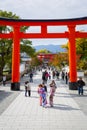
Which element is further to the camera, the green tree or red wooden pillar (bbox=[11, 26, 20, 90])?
the green tree

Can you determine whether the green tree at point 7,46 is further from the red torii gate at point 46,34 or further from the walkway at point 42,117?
the walkway at point 42,117

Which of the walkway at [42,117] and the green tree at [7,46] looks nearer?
the walkway at [42,117]


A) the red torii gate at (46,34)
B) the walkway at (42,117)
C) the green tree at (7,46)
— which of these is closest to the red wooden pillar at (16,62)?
the red torii gate at (46,34)

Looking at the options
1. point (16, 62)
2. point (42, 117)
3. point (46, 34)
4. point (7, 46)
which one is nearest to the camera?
point (42, 117)

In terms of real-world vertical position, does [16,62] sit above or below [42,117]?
above

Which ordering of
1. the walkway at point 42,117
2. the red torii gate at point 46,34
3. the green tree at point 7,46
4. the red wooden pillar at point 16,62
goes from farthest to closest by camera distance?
1. the green tree at point 7,46
2. the red wooden pillar at point 16,62
3. the red torii gate at point 46,34
4. the walkway at point 42,117

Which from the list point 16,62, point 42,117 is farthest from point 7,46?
point 42,117

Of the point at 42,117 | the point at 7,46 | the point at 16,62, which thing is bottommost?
the point at 42,117

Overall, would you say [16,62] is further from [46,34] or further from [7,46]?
[7,46]

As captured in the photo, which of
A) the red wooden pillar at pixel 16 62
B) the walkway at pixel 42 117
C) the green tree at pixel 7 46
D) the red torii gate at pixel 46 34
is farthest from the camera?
the green tree at pixel 7 46

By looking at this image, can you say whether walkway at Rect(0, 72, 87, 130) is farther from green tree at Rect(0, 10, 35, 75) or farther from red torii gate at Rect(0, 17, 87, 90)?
green tree at Rect(0, 10, 35, 75)

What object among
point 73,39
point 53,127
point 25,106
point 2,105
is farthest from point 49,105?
point 73,39

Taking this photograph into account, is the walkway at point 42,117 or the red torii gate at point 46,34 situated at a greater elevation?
the red torii gate at point 46,34

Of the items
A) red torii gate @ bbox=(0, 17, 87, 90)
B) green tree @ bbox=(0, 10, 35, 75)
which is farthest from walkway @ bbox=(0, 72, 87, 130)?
green tree @ bbox=(0, 10, 35, 75)
